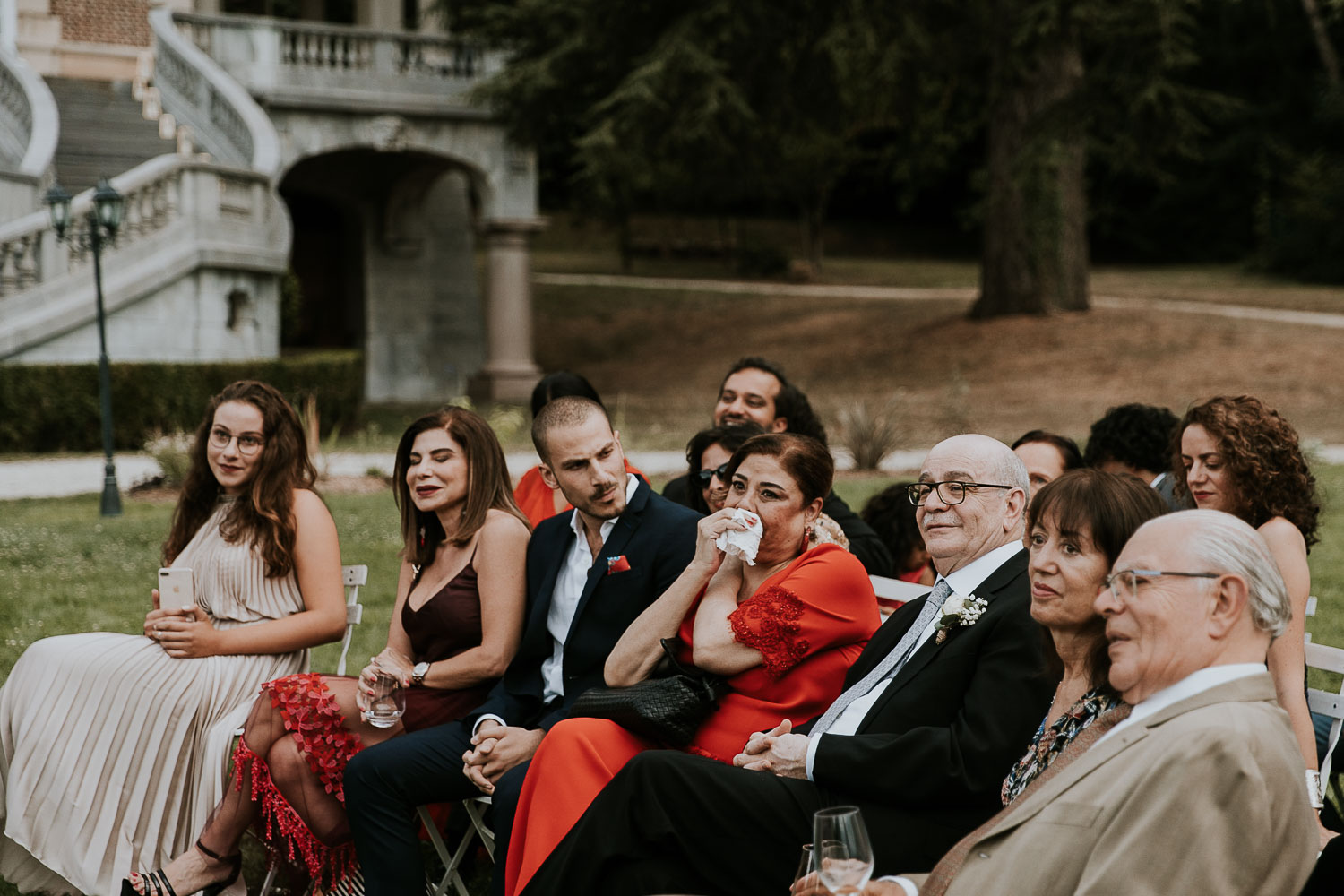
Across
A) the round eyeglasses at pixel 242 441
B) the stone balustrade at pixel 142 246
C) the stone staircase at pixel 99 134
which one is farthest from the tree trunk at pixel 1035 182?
the round eyeglasses at pixel 242 441

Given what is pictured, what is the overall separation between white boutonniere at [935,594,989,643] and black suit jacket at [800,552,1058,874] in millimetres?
17

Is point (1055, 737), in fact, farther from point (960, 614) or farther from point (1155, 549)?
point (1155, 549)

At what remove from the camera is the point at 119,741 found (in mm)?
4727

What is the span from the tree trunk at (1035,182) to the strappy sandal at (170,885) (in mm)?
17352

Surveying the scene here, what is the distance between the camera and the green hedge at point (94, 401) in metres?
15.5

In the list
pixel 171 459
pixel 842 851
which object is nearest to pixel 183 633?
pixel 842 851

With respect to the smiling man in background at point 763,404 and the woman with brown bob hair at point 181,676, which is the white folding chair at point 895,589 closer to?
the smiling man in background at point 763,404

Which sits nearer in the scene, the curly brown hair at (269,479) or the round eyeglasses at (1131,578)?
the round eyeglasses at (1131,578)

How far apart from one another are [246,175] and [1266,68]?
31866mm

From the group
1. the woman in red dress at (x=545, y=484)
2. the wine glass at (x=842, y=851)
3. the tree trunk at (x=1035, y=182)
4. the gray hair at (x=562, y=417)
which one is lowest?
the wine glass at (x=842, y=851)

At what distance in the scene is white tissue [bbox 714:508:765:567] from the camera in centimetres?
391

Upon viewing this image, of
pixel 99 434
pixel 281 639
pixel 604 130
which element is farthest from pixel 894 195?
pixel 281 639

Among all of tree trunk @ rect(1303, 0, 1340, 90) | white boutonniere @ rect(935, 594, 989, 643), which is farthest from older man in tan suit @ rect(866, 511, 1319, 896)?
tree trunk @ rect(1303, 0, 1340, 90)

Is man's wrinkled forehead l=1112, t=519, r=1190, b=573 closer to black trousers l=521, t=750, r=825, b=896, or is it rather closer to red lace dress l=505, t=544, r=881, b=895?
black trousers l=521, t=750, r=825, b=896
